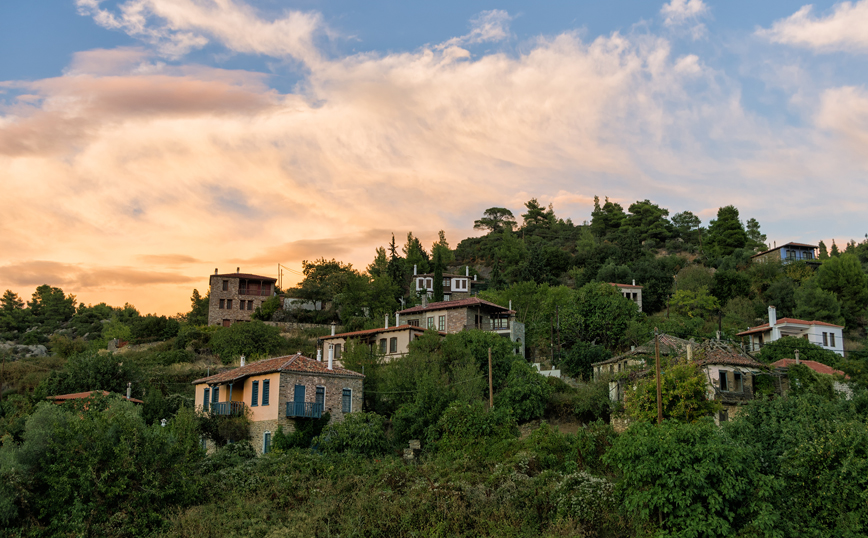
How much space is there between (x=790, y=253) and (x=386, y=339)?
198ft

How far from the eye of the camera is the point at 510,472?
26109mm

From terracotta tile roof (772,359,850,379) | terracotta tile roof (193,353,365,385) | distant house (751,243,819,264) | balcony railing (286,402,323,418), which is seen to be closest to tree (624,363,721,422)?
terracotta tile roof (772,359,850,379)

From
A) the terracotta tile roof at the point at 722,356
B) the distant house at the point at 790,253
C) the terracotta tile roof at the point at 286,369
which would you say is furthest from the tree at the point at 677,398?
the distant house at the point at 790,253

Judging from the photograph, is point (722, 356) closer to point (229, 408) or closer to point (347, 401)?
point (347, 401)

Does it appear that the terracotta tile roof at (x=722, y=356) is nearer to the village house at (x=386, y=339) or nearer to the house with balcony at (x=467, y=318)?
the house with balcony at (x=467, y=318)

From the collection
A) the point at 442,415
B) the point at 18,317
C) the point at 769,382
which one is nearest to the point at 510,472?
the point at 442,415

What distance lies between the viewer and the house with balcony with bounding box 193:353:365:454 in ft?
115

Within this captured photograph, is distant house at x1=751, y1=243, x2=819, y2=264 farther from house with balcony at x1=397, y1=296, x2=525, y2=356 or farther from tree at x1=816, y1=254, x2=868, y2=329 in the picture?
house with balcony at x1=397, y1=296, x2=525, y2=356

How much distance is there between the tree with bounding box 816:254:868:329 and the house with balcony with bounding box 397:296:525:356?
119ft

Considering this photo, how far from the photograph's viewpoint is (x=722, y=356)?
38.8 meters

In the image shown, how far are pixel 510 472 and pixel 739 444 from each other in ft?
27.6

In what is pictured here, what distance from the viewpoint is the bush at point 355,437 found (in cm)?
3206

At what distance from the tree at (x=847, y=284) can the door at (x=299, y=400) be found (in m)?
58.9

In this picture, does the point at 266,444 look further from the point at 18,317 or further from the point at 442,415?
Answer: the point at 18,317
